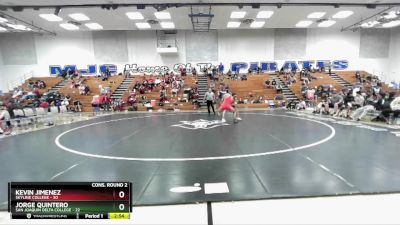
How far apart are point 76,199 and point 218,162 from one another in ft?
11.0

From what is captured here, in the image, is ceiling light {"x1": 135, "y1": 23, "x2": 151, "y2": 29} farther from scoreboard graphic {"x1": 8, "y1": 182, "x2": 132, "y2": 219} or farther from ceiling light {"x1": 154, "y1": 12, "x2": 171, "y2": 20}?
scoreboard graphic {"x1": 8, "y1": 182, "x2": 132, "y2": 219}

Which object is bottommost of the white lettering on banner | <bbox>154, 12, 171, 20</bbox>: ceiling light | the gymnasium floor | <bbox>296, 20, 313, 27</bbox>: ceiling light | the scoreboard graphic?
the gymnasium floor

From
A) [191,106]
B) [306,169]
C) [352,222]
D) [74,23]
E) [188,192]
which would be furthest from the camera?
[74,23]

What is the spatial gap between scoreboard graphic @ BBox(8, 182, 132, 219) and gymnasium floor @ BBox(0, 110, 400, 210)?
4.56ft

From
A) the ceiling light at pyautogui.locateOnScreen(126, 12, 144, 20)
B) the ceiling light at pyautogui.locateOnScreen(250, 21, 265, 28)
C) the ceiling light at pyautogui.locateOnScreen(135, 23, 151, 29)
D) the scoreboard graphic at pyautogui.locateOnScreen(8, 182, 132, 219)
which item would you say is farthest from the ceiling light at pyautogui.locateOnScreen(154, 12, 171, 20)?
the scoreboard graphic at pyautogui.locateOnScreen(8, 182, 132, 219)

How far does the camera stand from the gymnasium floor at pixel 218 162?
374 cm

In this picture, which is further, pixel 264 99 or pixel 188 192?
pixel 264 99

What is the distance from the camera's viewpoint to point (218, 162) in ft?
16.8

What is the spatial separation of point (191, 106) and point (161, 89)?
358 centimetres

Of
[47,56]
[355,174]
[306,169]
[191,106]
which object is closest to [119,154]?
[306,169]

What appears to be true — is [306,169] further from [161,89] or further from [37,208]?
[161,89]

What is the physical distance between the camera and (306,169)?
4.57 meters

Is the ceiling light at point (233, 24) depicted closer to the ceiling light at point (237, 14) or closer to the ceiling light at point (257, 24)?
the ceiling light at point (257, 24)

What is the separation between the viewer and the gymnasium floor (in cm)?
374
